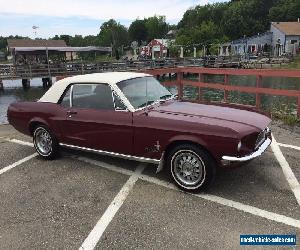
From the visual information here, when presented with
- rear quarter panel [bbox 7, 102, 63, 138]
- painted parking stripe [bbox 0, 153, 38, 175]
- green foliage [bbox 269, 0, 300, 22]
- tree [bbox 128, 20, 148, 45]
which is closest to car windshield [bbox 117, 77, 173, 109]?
rear quarter panel [bbox 7, 102, 63, 138]

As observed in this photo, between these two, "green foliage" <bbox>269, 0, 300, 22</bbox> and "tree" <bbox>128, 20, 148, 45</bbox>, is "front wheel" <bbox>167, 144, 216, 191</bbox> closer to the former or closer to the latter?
"green foliage" <bbox>269, 0, 300, 22</bbox>

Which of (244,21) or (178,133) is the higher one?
(244,21)

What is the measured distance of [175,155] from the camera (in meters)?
4.96

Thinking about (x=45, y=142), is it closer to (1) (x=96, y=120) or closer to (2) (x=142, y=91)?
(1) (x=96, y=120)

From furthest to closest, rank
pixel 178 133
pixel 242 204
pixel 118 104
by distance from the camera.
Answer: pixel 118 104 < pixel 178 133 < pixel 242 204

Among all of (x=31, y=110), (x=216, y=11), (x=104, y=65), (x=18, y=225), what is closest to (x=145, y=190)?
(x=18, y=225)

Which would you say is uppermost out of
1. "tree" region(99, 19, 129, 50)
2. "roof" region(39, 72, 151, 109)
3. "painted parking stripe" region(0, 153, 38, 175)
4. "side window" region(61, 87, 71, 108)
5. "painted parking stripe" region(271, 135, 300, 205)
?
"tree" region(99, 19, 129, 50)

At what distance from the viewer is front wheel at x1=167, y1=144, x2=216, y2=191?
4734 millimetres

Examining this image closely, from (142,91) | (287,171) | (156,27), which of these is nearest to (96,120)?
(142,91)

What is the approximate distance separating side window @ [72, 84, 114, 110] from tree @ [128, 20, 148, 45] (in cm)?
14220

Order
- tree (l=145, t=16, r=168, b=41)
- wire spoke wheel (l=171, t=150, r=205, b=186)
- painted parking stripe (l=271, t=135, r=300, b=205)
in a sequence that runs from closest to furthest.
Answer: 1. wire spoke wheel (l=171, t=150, r=205, b=186)
2. painted parking stripe (l=271, t=135, r=300, b=205)
3. tree (l=145, t=16, r=168, b=41)

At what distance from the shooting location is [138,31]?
14488cm

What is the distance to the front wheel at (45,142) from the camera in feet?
21.2

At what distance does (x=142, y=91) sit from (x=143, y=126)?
35.8 inches
